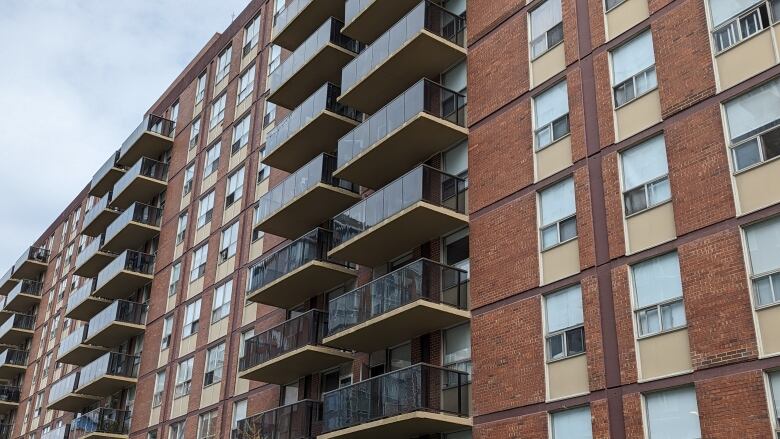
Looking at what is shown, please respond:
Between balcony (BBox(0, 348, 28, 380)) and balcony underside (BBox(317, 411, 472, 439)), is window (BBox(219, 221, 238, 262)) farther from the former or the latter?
balcony (BBox(0, 348, 28, 380))

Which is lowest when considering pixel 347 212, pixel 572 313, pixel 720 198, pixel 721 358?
pixel 721 358

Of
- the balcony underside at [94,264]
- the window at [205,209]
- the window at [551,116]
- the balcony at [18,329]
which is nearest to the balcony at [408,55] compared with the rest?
the window at [551,116]

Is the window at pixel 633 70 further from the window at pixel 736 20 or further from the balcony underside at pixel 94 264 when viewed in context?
the balcony underside at pixel 94 264

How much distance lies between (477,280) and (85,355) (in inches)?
1204

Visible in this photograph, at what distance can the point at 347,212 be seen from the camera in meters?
26.2

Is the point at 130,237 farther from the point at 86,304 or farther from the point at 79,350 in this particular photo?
the point at 79,350

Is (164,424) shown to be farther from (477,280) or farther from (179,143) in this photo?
(477,280)

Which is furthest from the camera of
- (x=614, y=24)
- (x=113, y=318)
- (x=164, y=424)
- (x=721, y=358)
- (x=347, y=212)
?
(x=113, y=318)

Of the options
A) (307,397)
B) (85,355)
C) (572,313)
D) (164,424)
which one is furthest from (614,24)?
(85,355)

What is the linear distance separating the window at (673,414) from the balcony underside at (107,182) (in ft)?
126

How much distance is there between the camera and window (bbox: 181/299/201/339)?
37281mm

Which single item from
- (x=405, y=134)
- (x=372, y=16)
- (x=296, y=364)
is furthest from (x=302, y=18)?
(x=296, y=364)

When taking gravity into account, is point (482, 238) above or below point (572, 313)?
above

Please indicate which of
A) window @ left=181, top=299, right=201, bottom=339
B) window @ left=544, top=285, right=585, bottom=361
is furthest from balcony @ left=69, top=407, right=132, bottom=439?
window @ left=544, top=285, right=585, bottom=361
